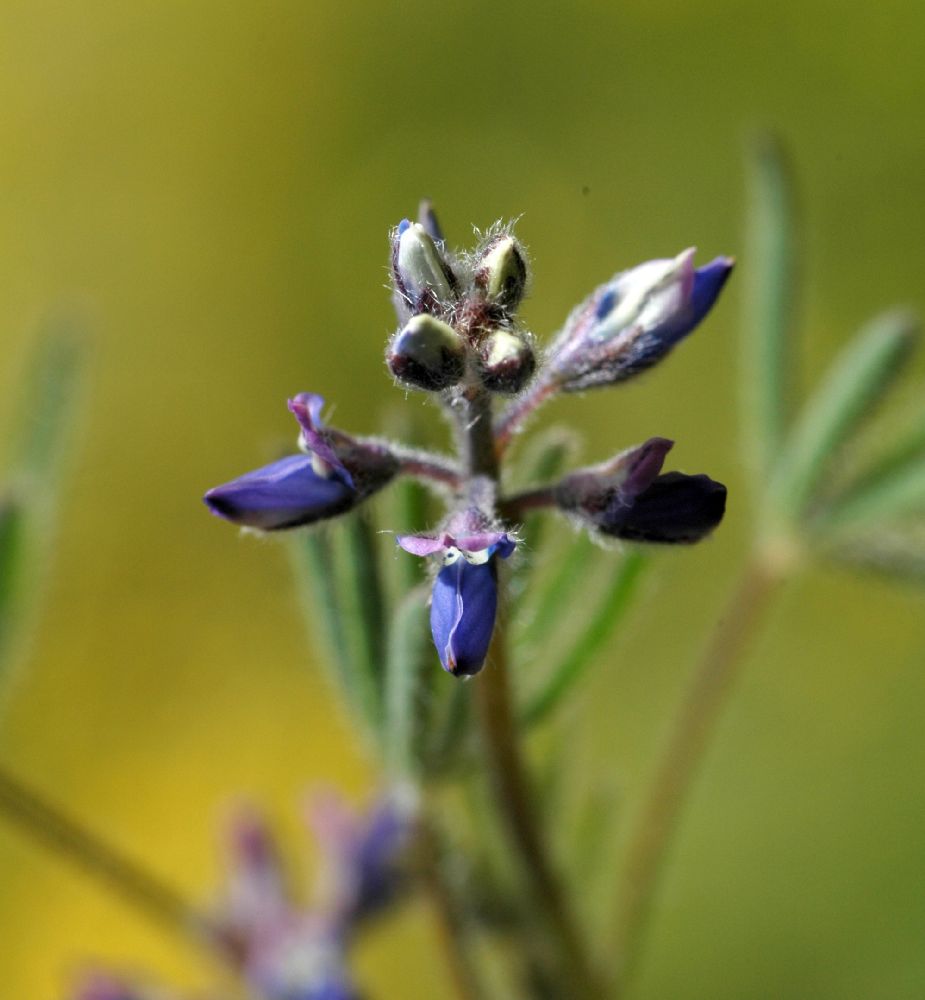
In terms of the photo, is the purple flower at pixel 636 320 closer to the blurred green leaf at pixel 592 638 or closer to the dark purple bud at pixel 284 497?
the dark purple bud at pixel 284 497

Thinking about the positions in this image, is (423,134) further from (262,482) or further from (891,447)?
(262,482)

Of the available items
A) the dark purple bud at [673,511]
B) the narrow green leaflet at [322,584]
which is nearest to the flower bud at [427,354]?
the dark purple bud at [673,511]

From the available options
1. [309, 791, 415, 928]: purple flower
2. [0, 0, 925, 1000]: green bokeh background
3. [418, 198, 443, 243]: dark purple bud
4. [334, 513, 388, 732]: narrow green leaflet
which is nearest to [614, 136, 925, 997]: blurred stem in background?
[309, 791, 415, 928]: purple flower

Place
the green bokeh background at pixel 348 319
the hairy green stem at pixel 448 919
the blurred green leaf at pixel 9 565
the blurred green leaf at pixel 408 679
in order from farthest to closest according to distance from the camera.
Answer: the green bokeh background at pixel 348 319
the blurred green leaf at pixel 9 565
the hairy green stem at pixel 448 919
the blurred green leaf at pixel 408 679

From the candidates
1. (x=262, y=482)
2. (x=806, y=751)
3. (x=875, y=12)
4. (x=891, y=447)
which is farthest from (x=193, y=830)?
(x=875, y=12)

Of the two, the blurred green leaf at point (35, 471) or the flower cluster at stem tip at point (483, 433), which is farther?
the blurred green leaf at point (35, 471)

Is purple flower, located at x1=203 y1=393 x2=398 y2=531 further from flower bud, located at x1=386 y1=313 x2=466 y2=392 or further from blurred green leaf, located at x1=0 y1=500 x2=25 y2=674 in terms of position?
blurred green leaf, located at x1=0 y1=500 x2=25 y2=674
